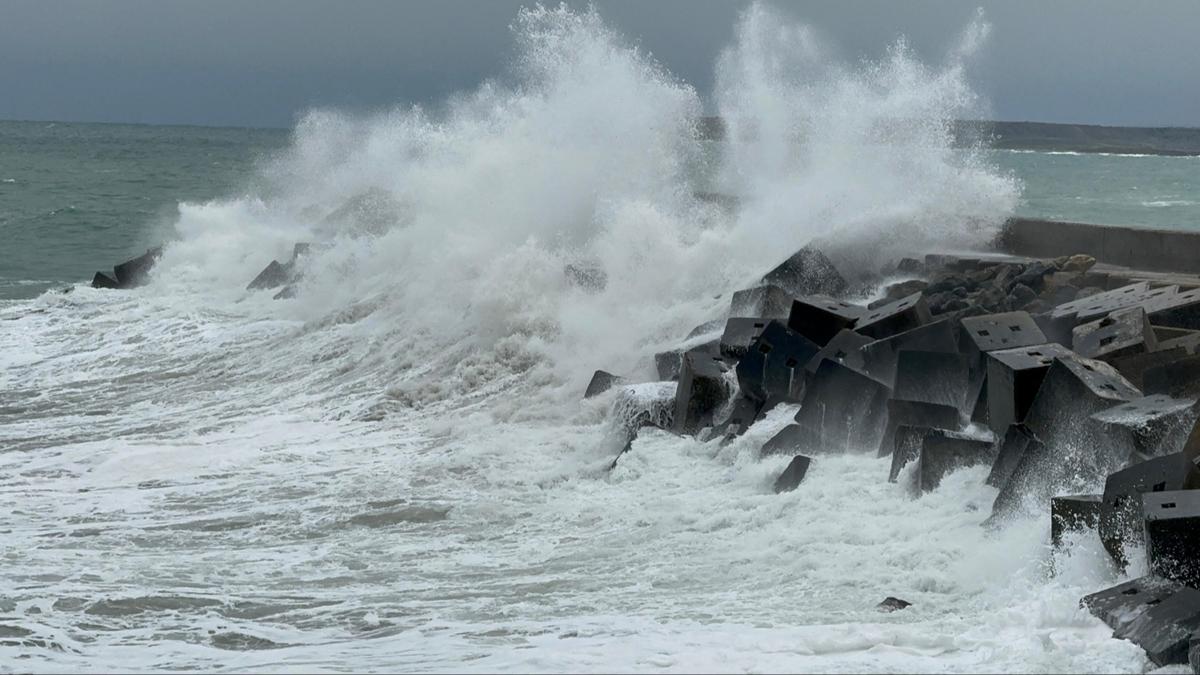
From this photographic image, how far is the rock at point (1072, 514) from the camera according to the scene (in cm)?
603

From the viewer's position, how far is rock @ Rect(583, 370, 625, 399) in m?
10.8

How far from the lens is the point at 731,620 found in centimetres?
605

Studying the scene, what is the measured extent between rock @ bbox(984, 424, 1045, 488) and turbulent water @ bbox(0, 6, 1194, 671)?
0.18m

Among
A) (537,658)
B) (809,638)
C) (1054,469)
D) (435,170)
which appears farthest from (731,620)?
(435,170)

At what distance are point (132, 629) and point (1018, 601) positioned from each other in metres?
3.81

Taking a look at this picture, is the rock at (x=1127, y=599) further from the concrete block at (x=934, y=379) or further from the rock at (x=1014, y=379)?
the concrete block at (x=934, y=379)

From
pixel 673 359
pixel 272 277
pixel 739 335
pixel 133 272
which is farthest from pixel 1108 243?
pixel 133 272

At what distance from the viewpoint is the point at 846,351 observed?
9.18 metres

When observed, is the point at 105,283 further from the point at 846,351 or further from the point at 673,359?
the point at 846,351

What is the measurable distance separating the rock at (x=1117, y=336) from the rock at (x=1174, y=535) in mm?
2481

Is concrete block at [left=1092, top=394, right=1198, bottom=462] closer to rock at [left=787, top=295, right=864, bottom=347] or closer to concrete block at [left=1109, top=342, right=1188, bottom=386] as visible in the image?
concrete block at [left=1109, top=342, right=1188, bottom=386]

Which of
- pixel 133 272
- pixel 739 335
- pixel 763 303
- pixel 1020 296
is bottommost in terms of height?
pixel 739 335

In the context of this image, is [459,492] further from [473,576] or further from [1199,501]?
[1199,501]

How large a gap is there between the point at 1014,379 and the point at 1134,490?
1.58 metres
